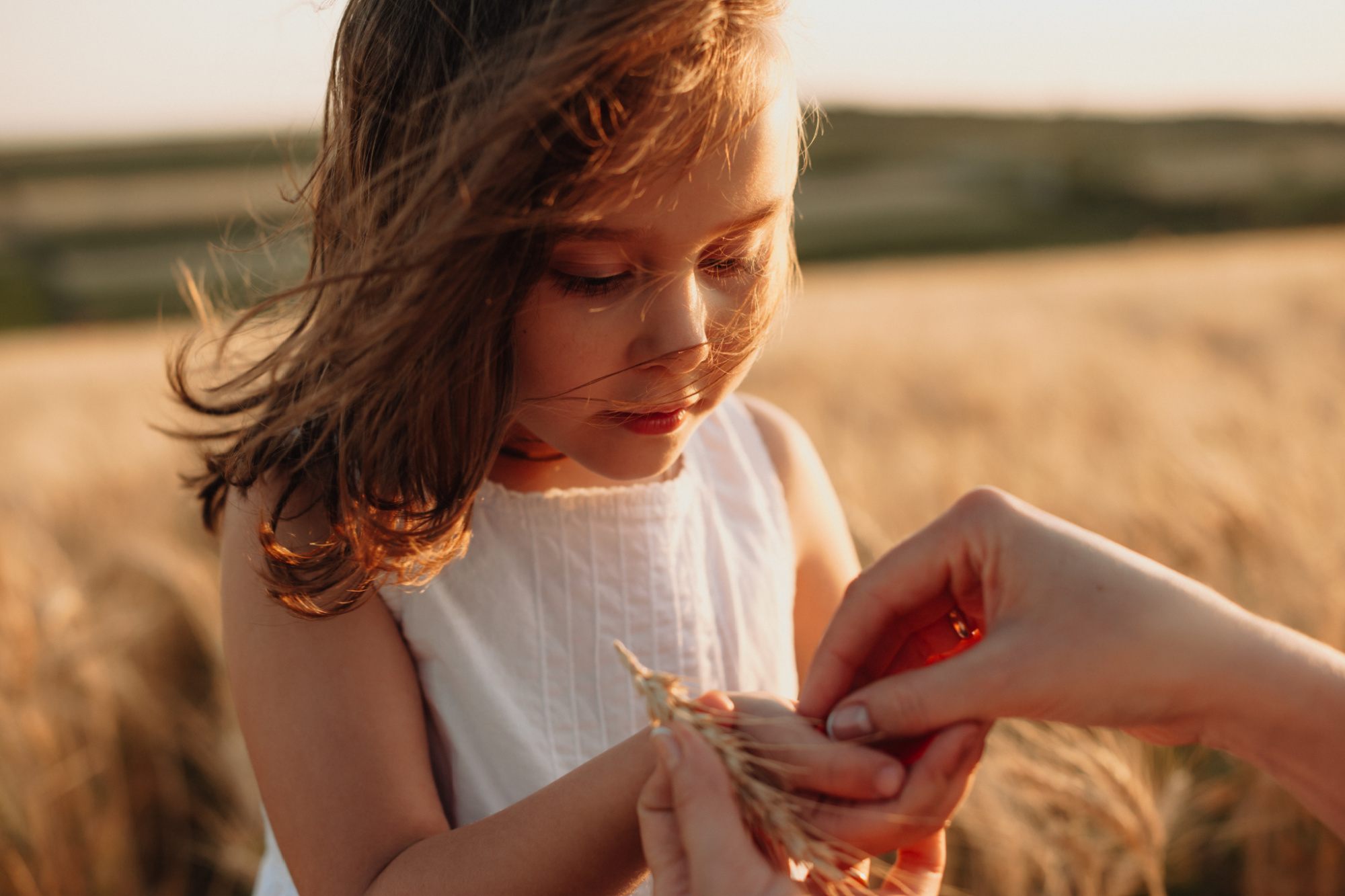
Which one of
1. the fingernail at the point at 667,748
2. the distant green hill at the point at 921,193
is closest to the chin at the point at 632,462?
the fingernail at the point at 667,748

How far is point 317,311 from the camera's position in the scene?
1.29 metres

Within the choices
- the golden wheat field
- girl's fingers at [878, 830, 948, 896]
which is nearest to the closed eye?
the golden wheat field

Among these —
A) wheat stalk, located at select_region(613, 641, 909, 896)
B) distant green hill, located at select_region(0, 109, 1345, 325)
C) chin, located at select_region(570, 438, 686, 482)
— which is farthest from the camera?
distant green hill, located at select_region(0, 109, 1345, 325)

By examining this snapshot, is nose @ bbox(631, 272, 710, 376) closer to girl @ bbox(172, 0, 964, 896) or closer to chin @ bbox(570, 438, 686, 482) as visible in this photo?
girl @ bbox(172, 0, 964, 896)

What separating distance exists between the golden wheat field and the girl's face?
1.33ft

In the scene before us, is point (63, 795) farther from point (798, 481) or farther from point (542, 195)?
point (542, 195)

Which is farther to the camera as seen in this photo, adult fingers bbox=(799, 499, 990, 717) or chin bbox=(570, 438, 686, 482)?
chin bbox=(570, 438, 686, 482)

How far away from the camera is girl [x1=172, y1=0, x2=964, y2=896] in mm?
1043

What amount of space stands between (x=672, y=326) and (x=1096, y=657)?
487 mm

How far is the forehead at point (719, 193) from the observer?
1.05 m

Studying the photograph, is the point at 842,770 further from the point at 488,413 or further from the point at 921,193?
the point at 921,193

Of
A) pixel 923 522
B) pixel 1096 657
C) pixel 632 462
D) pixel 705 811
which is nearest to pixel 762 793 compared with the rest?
pixel 705 811

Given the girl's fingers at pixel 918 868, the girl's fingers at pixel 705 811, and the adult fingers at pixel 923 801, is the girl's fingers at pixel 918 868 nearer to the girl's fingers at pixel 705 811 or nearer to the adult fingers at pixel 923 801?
the adult fingers at pixel 923 801

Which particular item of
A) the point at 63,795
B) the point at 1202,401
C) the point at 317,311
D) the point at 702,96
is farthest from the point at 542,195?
the point at 1202,401
